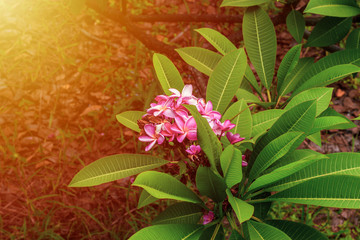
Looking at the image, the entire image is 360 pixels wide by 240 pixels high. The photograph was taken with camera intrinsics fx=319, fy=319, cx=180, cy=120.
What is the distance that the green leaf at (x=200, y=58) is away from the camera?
1.00 metres

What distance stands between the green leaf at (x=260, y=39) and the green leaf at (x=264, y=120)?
0.25 meters

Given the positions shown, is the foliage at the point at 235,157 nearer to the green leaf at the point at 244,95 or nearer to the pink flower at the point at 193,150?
the pink flower at the point at 193,150

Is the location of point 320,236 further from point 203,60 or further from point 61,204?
point 61,204

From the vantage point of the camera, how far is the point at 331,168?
30.6 inches

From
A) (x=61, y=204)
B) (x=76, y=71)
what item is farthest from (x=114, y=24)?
(x=61, y=204)

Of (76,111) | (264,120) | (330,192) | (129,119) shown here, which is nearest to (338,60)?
(264,120)

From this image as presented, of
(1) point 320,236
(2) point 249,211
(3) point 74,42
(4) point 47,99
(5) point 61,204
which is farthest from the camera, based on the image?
(3) point 74,42

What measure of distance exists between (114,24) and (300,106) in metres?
2.33

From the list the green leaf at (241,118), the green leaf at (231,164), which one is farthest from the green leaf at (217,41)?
the green leaf at (231,164)

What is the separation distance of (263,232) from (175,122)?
14.1 inches

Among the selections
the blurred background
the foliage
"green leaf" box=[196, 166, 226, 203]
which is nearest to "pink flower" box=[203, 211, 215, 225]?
the foliage

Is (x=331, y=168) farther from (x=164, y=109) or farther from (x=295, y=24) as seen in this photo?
(x=295, y=24)

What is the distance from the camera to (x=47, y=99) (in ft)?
7.71

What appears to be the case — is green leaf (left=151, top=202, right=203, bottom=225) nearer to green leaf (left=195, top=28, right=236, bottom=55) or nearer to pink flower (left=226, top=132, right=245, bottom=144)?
pink flower (left=226, top=132, right=245, bottom=144)
